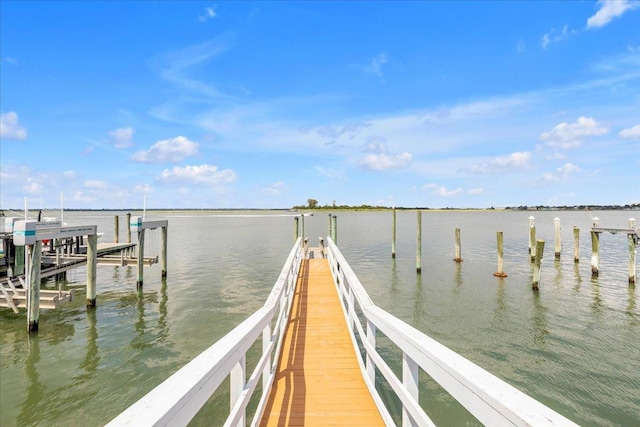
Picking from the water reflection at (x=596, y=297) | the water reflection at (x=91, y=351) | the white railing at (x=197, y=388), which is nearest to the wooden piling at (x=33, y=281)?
the water reflection at (x=91, y=351)

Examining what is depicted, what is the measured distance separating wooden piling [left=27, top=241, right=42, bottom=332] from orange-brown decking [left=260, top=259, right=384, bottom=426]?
7.54m

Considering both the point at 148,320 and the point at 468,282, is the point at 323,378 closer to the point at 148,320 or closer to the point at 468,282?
the point at 148,320

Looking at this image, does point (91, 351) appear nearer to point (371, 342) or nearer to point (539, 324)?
point (371, 342)

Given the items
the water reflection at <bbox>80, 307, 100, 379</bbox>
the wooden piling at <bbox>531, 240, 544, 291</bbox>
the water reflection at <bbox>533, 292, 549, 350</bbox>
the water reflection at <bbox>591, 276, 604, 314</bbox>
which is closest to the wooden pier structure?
the water reflection at <bbox>80, 307, 100, 379</bbox>

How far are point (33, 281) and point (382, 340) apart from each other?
32.9 ft

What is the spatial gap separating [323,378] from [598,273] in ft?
66.4

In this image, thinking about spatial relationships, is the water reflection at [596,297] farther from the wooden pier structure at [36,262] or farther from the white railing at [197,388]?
the wooden pier structure at [36,262]

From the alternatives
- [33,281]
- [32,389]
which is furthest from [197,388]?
[33,281]

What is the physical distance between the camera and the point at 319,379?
444cm

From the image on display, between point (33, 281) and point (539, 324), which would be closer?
point (33, 281)

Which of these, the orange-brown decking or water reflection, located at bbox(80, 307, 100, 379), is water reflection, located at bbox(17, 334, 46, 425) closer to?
water reflection, located at bbox(80, 307, 100, 379)

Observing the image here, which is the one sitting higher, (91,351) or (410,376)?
(410,376)

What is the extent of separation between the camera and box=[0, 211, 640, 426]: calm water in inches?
248

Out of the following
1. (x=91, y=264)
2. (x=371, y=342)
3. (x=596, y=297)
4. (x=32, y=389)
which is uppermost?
(x=371, y=342)
